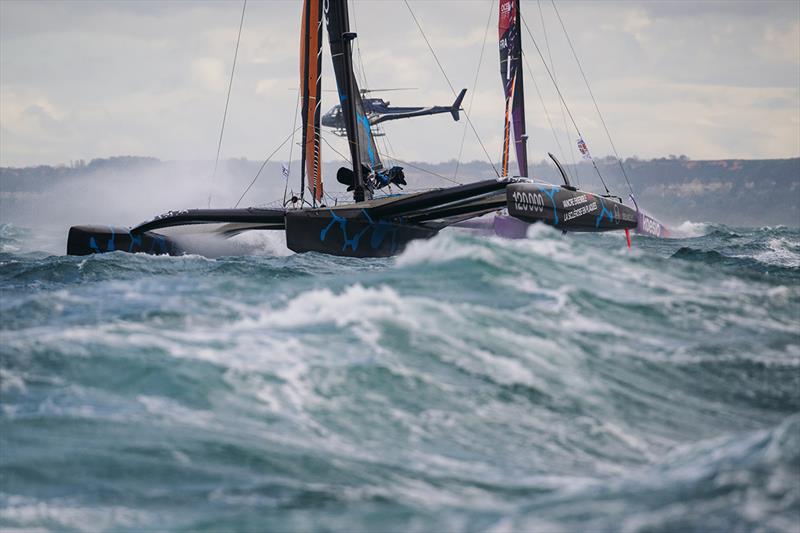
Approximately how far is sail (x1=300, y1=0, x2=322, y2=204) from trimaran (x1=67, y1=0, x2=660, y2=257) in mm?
18

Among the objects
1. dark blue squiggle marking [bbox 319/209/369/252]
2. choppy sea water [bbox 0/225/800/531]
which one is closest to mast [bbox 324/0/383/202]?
dark blue squiggle marking [bbox 319/209/369/252]

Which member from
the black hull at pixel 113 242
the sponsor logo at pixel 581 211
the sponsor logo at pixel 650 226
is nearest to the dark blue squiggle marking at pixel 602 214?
the sponsor logo at pixel 581 211

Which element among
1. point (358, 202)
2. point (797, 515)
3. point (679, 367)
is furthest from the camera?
point (358, 202)

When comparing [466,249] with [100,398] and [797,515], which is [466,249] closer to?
[100,398]

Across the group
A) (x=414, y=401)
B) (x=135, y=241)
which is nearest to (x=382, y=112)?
(x=135, y=241)

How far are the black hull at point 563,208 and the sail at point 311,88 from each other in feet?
15.8

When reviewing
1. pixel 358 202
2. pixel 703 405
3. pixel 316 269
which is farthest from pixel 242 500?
pixel 358 202

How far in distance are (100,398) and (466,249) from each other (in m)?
4.68

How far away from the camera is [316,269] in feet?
46.2

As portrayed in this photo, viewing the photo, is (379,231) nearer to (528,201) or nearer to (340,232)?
(340,232)

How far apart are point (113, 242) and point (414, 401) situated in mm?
11822

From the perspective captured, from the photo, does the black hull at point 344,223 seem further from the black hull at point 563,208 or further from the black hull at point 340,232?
the black hull at point 563,208

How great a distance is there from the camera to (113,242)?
1695 centimetres

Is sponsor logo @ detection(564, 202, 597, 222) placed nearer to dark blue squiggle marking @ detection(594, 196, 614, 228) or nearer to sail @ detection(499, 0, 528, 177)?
dark blue squiggle marking @ detection(594, 196, 614, 228)
